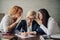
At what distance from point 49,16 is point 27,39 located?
11.9 inches

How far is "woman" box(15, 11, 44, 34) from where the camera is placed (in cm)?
201

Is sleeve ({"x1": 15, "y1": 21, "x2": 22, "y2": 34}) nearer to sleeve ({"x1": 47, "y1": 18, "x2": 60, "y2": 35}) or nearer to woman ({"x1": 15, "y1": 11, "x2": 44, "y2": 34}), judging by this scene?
woman ({"x1": 15, "y1": 11, "x2": 44, "y2": 34})

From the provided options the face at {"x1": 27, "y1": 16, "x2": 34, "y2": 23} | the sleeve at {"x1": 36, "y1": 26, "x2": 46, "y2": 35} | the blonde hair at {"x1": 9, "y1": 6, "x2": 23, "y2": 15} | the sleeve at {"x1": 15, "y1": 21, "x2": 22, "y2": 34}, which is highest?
the blonde hair at {"x1": 9, "y1": 6, "x2": 23, "y2": 15}

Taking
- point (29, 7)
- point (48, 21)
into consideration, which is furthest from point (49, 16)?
point (29, 7)

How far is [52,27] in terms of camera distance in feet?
6.58

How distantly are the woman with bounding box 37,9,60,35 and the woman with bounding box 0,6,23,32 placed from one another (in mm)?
197

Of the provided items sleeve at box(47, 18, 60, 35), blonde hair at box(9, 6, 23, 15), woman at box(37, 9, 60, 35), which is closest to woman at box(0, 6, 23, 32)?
blonde hair at box(9, 6, 23, 15)

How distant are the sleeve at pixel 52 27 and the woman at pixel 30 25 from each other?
0.08 m

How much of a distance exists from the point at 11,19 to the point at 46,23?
339 mm

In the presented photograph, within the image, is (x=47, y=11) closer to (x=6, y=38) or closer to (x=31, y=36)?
(x=31, y=36)

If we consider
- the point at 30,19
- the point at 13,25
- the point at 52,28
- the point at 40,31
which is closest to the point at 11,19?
the point at 13,25

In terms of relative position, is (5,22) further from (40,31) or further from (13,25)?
(40,31)

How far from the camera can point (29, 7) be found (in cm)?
199

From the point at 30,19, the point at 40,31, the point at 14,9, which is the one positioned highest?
the point at 14,9
